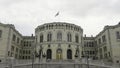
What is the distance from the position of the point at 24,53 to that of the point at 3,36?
19342 millimetres

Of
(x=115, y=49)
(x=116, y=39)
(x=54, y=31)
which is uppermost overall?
(x=54, y=31)

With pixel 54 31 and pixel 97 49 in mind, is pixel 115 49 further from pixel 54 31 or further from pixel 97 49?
pixel 54 31

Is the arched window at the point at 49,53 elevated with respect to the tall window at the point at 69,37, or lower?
lower

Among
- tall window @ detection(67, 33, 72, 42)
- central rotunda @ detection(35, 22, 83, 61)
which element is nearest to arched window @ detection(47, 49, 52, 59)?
central rotunda @ detection(35, 22, 83, 61)

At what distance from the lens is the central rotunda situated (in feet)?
163

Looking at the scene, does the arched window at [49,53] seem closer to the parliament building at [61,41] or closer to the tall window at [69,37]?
the parliament building at [61,41]

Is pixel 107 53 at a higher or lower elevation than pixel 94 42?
lower

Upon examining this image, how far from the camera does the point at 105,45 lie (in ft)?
168

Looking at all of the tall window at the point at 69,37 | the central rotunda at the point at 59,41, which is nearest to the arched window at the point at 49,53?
the central rotunda at the point at 59,41

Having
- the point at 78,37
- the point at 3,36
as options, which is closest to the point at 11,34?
the point at 3,36

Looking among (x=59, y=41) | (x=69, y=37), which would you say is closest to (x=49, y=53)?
(x=59, y=41)

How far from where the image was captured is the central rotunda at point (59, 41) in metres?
49.8

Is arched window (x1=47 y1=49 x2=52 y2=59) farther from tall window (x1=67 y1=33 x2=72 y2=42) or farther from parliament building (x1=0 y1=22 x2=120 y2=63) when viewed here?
tall window (x1=67 y1=33 x2=72 y2=42)

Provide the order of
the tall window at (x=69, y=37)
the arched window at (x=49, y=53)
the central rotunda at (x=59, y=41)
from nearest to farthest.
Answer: the central rotunda at (x=59, y=41), the arched window at (x=49, y=53), the tall window at (x=69, y=37)
